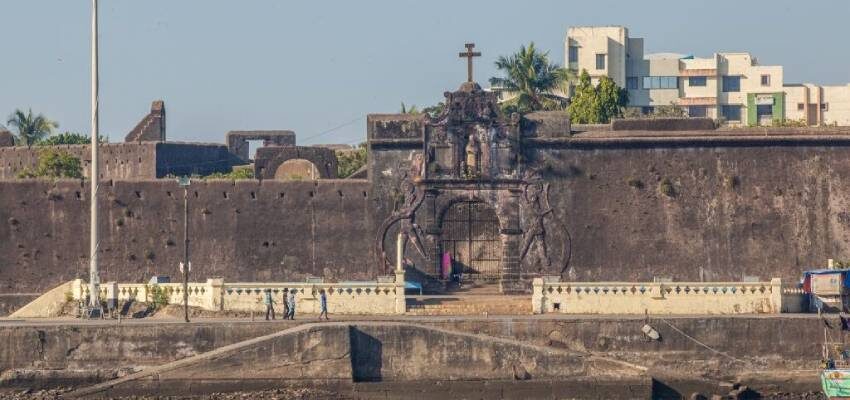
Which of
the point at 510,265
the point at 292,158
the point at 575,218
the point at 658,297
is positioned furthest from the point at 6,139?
the point at 658,297

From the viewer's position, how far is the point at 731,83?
382ft

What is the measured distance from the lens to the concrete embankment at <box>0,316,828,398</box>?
55.5m

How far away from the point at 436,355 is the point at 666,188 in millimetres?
12800

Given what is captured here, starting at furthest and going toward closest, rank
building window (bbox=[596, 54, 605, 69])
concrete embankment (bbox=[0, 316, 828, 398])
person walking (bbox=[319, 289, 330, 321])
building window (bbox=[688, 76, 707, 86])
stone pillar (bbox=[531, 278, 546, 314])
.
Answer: building window (bbox=[688, 76, 707, 86]) → building window (bbox=[596, 54, 605, 69]) → stone pillar (bbox=[531, 278, 546, 314]) → person walking (bbox=[319, 289, 330, 321]) → concrete embankment (bbox=[0, 316, 828, 398])

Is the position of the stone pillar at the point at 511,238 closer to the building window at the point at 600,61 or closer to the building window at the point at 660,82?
the building window at the point at 600,61

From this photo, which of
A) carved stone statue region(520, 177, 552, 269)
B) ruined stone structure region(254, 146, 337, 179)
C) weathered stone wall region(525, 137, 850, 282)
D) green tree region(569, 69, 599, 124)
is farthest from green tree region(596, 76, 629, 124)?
carved stone statue region(520, 177, 552, 269)

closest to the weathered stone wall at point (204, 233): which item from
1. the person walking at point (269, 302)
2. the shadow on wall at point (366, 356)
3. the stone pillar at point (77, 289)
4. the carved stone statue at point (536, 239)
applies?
the stone pillar at point (77, 289)

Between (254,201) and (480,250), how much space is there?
716cm

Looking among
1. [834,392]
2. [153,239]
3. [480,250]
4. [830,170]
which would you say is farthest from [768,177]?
[153,239]

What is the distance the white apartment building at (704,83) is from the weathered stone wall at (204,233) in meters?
46.2

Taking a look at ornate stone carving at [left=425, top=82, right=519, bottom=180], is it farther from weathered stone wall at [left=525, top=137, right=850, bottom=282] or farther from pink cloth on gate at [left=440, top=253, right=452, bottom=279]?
pink cloth on gate at [left=440, top=253, right=452, bottom=279]

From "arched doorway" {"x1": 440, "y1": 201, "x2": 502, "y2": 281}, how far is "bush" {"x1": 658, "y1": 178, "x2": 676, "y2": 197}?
5147 mm

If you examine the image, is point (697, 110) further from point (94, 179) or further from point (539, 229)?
point (94, 179)

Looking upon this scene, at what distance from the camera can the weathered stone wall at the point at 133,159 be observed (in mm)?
82000
